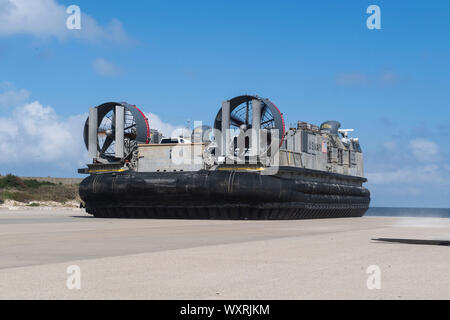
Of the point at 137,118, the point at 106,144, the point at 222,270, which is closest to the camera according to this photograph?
the point at 222,270

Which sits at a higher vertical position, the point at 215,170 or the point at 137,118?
the point at 137,118

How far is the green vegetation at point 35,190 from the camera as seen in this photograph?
5238 centimetres

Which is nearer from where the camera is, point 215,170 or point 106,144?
point 215,170

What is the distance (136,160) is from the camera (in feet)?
87.1

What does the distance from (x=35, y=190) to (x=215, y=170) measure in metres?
40.2

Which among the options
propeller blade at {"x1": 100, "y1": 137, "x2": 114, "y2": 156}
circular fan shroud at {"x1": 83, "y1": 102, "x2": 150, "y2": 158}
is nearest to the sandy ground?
circular fan shroud at {"x1": 83, "y1": 102, "x2": 150, "y2": 158}

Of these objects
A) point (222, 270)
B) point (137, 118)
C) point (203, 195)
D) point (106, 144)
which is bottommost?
point (222, 270)

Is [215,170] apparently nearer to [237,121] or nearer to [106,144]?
[237,121]

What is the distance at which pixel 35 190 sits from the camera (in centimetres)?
5950

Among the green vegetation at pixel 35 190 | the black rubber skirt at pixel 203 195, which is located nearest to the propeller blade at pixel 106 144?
the black rubber skirt at pixel 203 195

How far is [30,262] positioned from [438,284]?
483 centimetres

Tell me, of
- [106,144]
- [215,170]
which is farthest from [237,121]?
[106,144]

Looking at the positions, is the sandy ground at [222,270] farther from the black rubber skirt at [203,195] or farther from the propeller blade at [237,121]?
the propeller blade at [237,121]
